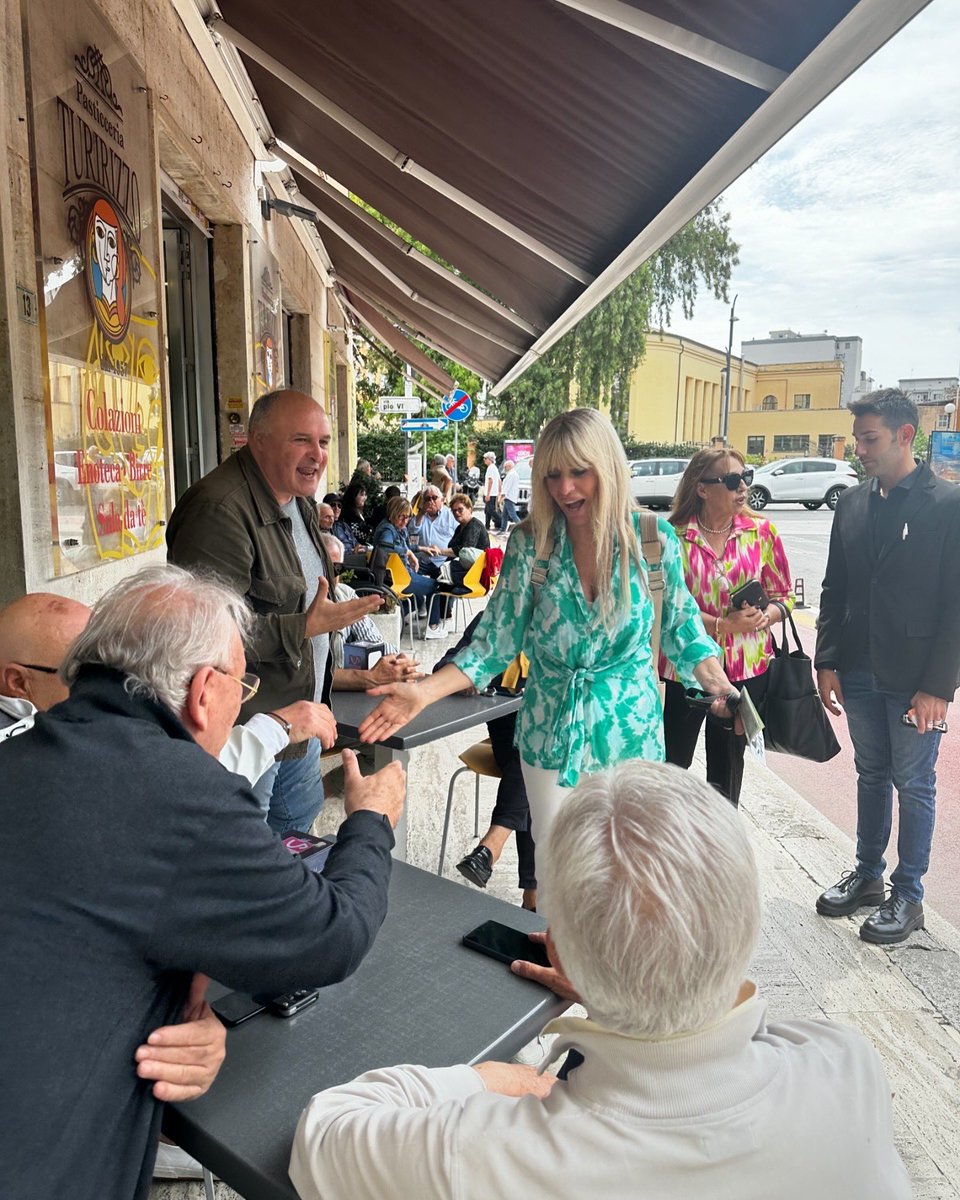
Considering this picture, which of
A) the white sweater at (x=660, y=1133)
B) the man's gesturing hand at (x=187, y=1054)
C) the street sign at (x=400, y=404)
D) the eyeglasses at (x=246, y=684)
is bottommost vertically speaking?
the man's gesturing hand at (x=187, y=1054)

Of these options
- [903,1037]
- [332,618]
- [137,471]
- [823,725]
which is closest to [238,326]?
[137,471]

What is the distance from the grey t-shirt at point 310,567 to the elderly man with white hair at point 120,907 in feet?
5.73

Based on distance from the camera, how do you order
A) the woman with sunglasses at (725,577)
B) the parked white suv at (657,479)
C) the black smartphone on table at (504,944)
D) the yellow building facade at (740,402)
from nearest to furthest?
the black smartphone on table at (504,944) < the woman with sunglasses at (725,577) < the parked white suv at (657,479) < the yellow building facade at (740,402)

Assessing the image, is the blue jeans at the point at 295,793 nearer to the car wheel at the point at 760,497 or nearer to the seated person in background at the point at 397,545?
the seated person in background at the point at 397,545

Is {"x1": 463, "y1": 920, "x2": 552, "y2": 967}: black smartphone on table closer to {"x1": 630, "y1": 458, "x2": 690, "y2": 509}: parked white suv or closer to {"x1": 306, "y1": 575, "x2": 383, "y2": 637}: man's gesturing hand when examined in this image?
{"x1": 306, "y1": 575, "x2": 383, "y2": 637}: man's gesturing hand

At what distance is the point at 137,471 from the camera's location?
3.73 m

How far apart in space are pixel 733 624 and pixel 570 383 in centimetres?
2689

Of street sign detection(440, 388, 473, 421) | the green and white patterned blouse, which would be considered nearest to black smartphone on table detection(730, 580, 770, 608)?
the green and white patterned blouse

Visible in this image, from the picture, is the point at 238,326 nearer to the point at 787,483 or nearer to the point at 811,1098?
the point at 811,1098

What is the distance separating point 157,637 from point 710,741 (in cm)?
285

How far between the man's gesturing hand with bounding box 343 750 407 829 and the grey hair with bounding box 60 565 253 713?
381mm

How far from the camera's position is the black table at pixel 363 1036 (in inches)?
44.9

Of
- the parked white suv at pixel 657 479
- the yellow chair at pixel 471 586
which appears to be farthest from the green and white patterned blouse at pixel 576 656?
the parked white suv at pixel 657 479

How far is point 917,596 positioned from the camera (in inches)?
123
